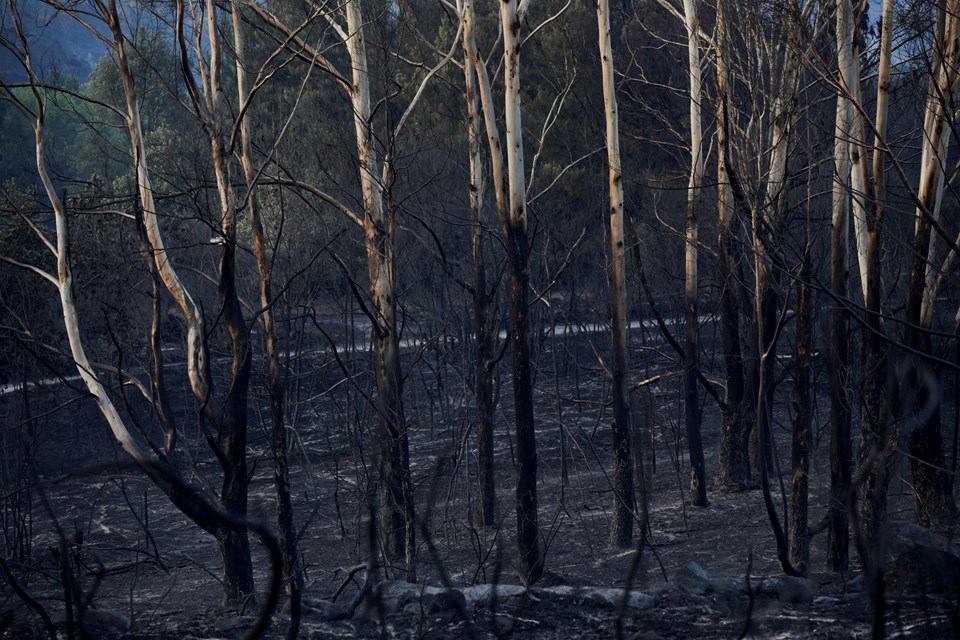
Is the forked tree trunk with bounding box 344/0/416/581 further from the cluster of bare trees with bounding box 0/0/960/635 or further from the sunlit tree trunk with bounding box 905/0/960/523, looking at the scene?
the sunlit tree trunk with bounding box 905/0/960/523

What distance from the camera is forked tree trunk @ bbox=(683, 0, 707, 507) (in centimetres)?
1080

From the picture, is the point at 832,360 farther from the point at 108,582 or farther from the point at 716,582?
the point at 108,582

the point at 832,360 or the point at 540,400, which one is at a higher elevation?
the point at 832,360

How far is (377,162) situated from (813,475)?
7287mm

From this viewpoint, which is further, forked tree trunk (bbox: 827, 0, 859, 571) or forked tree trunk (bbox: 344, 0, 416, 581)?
forked tree trunk (bbox: 344, 0, 416, 581)

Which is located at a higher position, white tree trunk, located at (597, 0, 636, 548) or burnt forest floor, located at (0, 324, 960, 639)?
white tree trunk, located at (597, 0, 636, 548)

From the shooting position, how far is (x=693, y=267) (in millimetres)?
11477

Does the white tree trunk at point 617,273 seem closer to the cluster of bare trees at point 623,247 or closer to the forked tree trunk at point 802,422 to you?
the cluster of bare trees at point 623,247

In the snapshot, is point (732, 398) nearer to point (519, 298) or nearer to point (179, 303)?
point (519, 298)

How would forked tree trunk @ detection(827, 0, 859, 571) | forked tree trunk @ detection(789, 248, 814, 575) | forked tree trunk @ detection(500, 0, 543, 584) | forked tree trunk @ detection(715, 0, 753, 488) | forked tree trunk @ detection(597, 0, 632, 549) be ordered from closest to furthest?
forked tree trunk @ detection(827, 0, 859, 571)
forked tree trunk @ detection(789, 248, 814, 575)
forked tree trunk @ detection(500, 0, 543, 584)
forked tree trunk @ detection(597, 0, 632, 549)
forked tree trunk @ detection(715, 0, 753, 488)

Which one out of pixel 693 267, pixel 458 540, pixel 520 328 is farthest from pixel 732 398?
pixel 520 328

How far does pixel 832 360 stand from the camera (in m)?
7.04

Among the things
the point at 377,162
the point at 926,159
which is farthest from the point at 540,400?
the point at 926,159

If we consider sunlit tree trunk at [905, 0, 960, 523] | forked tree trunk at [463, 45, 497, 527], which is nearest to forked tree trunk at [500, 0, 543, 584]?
forked tree trunk at [463, 45, 497, 527]
